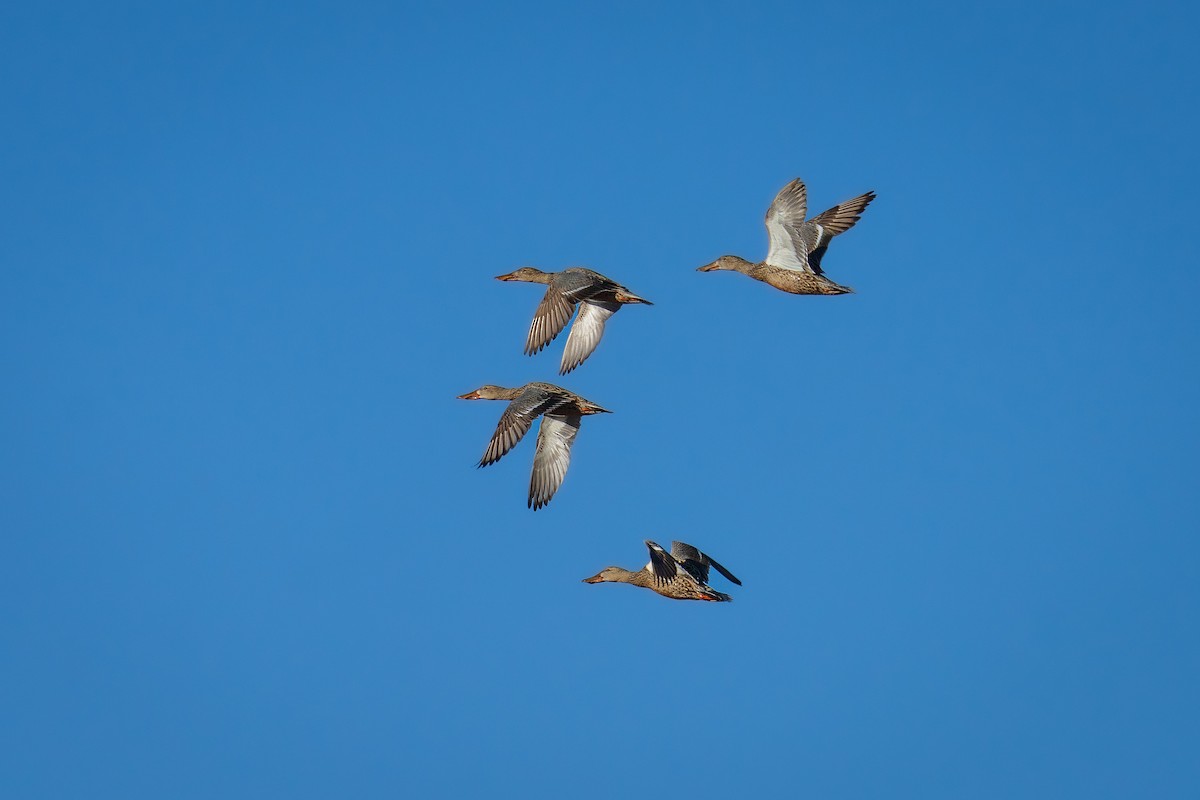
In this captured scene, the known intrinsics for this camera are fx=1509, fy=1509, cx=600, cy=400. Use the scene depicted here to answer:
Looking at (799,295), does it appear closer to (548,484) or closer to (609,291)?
(609,291)

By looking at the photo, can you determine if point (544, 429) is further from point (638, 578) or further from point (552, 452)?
point (638, 578)

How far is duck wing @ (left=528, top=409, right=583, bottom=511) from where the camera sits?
85.6 ft

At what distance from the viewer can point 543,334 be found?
25719mm

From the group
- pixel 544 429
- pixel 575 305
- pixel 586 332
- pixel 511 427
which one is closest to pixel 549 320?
pixel 575 305

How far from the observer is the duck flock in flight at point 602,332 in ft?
82.1

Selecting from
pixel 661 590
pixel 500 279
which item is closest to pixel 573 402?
pixel 661 590

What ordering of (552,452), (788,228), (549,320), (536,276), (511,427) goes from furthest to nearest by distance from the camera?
(536,276) < (788,228) < (552,452) < (549,320) < (511,427)

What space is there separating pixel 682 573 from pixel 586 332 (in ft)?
15.7

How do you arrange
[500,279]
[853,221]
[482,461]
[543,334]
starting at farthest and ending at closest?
1. [500,279]
2. [853,221]
3. [543,334]
4. [482,461]

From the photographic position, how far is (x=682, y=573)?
25469mm

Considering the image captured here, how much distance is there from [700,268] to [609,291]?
133 inches

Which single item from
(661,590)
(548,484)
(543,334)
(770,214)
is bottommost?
(661,590)

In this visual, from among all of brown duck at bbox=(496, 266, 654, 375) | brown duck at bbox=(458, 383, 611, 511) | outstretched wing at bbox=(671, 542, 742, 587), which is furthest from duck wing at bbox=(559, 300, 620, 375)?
outstretched wing at bbox=(671, 542, 742, 587)

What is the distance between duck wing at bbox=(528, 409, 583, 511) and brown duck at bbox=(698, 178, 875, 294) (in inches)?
176
